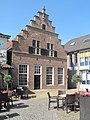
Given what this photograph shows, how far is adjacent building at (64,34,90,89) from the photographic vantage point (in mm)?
29547

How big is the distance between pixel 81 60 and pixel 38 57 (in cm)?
951

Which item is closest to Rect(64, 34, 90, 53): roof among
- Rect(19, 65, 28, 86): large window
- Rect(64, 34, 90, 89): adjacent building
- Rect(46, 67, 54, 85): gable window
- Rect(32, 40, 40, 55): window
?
Rect(64, 34, 90, 89): adjacent building

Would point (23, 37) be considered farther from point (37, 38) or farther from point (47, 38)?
point (47, 38)

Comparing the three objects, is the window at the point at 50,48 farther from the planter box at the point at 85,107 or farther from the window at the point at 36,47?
the planter box at the point at 85,107

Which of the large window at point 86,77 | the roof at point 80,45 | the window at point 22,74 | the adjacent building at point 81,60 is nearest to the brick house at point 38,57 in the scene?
the window at point 22,74

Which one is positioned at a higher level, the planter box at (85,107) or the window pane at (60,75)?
the window pane at (60,75)

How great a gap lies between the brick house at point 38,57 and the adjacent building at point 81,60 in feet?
14.2

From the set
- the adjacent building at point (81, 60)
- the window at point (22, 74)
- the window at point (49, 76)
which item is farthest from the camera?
the adjacent building at point (81, 60)

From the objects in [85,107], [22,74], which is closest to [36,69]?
[22,74]

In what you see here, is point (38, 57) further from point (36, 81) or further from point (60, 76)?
point (60, 76)

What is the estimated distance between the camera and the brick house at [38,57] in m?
22.0

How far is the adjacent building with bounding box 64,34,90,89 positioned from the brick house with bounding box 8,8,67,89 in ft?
14.2

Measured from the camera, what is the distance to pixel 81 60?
100 ft

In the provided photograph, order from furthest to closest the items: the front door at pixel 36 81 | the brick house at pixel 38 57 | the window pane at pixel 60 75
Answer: the window pane at pixel 60 75 < the front door at pixel 36 81 < the brick house at pixel 38 57
